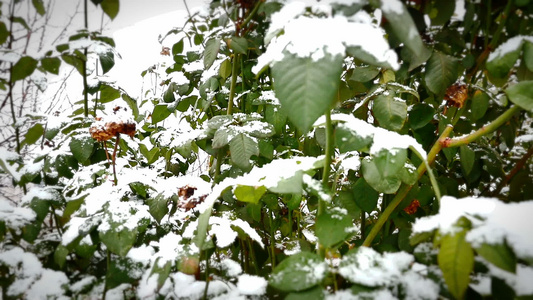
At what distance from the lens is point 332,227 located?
1.72 feet

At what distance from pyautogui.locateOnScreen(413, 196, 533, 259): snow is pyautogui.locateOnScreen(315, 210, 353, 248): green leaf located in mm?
114

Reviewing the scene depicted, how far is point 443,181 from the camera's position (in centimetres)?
93

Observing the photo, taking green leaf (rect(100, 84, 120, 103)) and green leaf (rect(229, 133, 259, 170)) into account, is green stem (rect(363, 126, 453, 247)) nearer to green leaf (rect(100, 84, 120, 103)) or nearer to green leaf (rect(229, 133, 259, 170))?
green leaf (rect(229, 133, 259, 170))

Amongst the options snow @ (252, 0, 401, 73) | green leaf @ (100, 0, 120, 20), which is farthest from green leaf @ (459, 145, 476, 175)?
green leaf @ (100, 0, 120, 20)

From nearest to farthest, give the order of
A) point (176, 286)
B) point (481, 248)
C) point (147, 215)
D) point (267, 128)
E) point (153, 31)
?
point (481, 248) → point (176, 286) → point (147, 215) → point (267, 128) → point (153, 31)

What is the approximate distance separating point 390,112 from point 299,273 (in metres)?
0.52

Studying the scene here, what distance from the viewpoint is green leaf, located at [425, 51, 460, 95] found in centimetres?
73

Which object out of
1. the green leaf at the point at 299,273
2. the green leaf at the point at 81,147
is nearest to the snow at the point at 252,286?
the green leaf at the point at 299,273

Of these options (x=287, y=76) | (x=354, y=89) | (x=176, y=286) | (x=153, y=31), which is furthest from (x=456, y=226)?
(x=153, y=31)

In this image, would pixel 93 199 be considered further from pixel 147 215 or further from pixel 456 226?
pixel 456 226

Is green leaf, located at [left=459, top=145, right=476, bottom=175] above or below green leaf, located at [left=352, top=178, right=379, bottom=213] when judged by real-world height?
above

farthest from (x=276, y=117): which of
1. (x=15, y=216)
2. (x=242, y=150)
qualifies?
(x=15, y=216)

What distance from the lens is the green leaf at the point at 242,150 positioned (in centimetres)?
85

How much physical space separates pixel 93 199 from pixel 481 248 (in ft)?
2.56
